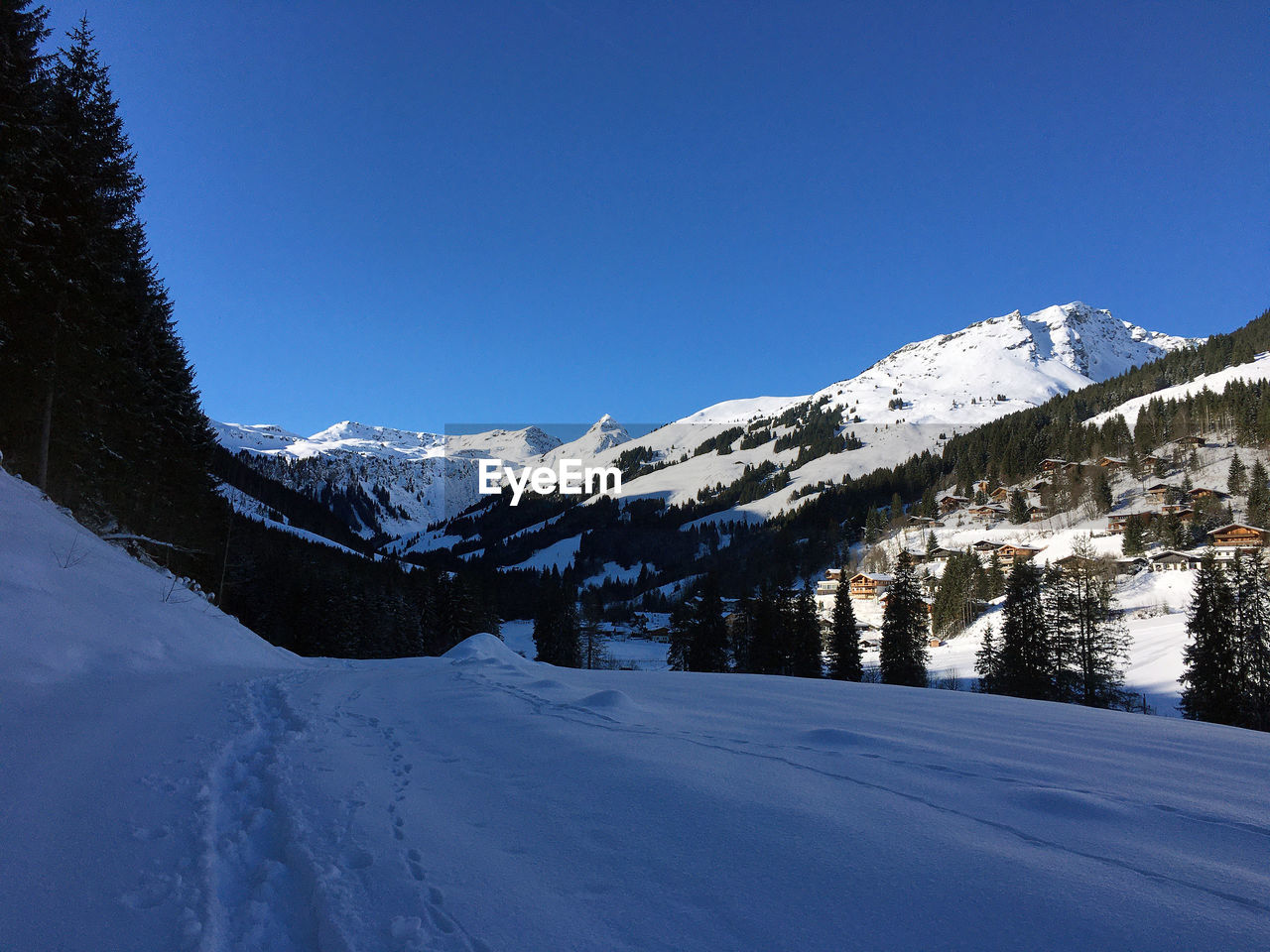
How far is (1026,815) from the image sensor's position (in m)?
3.63

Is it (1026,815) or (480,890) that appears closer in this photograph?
(480,890)

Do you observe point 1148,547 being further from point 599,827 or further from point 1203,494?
point 599,827

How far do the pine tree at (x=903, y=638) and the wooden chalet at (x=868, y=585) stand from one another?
50.0 metres

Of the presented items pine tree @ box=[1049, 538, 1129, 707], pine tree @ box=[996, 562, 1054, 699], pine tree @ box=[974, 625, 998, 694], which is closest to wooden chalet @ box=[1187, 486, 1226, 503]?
pine tree @ box=[1049, 538, 1129, 707]

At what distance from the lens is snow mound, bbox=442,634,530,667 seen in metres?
12.6

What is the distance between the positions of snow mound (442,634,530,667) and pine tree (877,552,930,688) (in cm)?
2836

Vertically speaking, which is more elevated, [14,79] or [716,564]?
[14,79]

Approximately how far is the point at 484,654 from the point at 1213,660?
3362cm

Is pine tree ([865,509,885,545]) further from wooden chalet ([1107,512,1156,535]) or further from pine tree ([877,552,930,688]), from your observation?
pine tree ([877,552,930,688])

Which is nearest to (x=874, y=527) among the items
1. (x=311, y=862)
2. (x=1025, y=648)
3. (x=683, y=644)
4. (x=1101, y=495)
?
(x=1101, y=495)

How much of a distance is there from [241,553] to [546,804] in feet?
173

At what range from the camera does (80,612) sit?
861 centimetres

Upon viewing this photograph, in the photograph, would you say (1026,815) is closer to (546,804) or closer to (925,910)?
(925,910)

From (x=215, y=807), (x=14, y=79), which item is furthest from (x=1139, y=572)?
(x=14, y=79)
